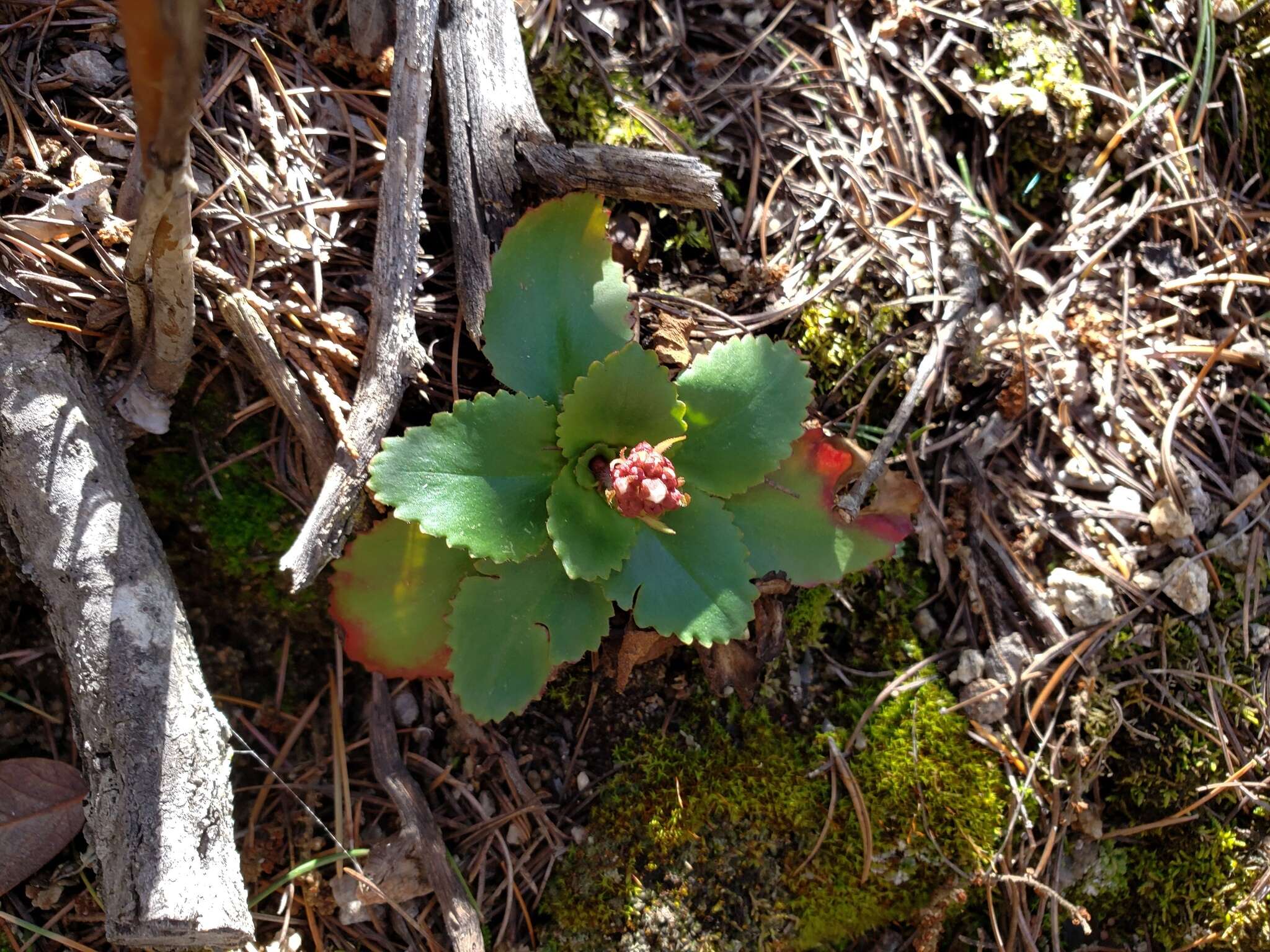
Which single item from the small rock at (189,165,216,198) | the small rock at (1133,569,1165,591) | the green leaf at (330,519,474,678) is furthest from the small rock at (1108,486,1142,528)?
the small rock at (189,165,216,198)

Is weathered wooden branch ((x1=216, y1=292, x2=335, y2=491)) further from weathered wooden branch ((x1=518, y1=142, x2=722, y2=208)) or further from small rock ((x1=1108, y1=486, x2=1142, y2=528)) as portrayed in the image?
small rock ((x1=1108, y1=486, x2=1142, y2=528))

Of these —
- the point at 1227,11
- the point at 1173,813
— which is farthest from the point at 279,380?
the point at 1227,11

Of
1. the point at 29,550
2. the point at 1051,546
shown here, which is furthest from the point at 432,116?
the point at 1051,546

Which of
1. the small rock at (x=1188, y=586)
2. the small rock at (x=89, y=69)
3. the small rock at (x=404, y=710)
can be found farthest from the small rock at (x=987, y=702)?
the small rock at (x=89, y=69)

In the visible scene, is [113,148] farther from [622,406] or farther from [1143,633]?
[1143,633]

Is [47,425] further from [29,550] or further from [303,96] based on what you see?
[303,96]

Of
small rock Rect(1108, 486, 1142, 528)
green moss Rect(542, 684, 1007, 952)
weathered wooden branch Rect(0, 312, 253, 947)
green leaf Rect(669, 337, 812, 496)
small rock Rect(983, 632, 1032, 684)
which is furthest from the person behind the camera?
small rock Rect(1108, 486, 1142, 528)
